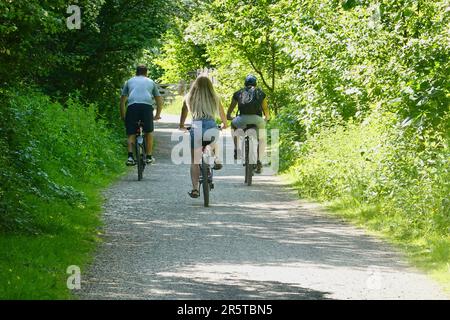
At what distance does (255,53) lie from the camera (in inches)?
1109

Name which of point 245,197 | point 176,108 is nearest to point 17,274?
point 245,197

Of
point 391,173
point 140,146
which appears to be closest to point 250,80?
point 140,146

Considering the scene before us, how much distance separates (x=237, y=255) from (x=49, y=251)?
77.0 inches

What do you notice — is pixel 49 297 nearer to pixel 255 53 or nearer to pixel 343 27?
pixel 343 27

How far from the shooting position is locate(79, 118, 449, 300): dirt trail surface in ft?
25.8

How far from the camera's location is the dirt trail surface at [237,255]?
7.88 m

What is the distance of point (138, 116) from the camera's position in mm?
16828

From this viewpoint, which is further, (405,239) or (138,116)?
(138,116)

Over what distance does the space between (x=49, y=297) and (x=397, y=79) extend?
22.1 feet

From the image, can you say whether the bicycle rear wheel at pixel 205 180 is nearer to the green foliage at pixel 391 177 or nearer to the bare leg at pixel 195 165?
the bare leg at pixel 195 165

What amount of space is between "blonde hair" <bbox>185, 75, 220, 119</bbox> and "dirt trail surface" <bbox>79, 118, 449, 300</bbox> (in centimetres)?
137

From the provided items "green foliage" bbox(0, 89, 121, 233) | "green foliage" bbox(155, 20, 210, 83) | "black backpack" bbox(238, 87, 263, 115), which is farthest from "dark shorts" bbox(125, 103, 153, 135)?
"green foliage" bbox(155, 20, 210, 83)

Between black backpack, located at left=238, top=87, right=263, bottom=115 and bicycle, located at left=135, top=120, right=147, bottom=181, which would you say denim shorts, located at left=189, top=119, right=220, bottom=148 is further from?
black backpack, located at left=238, top=87, right=263, bottom=115

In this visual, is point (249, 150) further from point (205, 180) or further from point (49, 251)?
point (49, 251)
